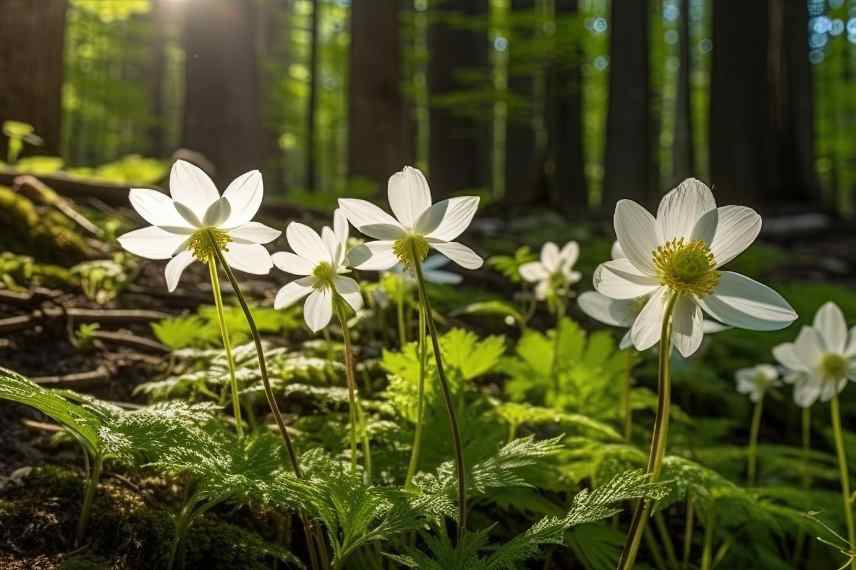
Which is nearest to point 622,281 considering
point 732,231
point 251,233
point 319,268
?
point 732,231

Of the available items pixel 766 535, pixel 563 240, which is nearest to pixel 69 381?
pixel 766 535

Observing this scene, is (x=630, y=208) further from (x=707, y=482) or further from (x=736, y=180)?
(x=736, y=180)

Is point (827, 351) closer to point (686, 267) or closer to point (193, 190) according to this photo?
point (686, 267)

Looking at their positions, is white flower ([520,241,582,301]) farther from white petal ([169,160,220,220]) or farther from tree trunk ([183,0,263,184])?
tree trunk ([183,0,263,184])

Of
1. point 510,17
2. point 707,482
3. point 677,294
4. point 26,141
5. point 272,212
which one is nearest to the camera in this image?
point 677,294

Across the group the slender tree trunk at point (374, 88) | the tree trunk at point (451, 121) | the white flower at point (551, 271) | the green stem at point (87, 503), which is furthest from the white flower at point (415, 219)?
the tree trunk at point (451, 121)

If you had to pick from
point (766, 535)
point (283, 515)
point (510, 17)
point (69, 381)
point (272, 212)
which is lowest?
point (766, 535)
